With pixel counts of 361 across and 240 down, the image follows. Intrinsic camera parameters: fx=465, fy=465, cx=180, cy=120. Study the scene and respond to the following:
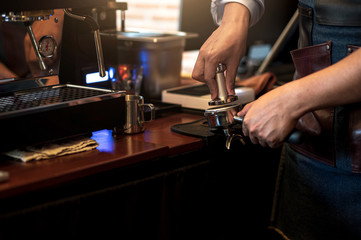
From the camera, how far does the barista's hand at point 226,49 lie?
1.17 m

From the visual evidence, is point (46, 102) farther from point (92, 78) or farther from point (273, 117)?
point (273, 117)

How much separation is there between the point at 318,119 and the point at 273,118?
8.5 inches

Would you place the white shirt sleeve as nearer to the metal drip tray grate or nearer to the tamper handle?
the tamper handle

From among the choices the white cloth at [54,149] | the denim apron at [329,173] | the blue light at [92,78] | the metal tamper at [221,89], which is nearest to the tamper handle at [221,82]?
the metal tamper at [221,89]

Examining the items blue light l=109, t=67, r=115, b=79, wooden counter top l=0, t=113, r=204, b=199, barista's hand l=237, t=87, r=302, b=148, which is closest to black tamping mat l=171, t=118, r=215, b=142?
wooden counter top l=0, t=113, r=204, b=199

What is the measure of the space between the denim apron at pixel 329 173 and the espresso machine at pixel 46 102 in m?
0.51

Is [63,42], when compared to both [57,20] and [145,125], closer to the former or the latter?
[57,20]

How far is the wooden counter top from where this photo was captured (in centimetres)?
90

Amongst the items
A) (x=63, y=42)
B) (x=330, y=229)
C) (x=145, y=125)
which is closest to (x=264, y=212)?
(x=330, y=229)

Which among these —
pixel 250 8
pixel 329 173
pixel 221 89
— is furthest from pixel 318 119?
pixel 250 8

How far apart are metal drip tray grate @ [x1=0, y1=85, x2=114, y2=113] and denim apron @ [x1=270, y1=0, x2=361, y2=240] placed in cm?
56

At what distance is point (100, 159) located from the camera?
1.03 meters

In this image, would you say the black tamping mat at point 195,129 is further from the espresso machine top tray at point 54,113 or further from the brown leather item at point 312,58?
the brown leather item at point 312,58

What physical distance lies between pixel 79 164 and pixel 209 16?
1.26 m
